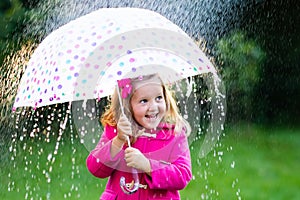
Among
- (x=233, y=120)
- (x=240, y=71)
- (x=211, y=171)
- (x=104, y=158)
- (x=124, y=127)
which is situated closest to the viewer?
(x=124, y=127)

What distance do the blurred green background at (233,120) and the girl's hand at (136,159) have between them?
7.28 feet

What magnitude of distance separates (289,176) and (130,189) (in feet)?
10.4

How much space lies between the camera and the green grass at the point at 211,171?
5.29 metres

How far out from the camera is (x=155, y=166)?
2.85 m

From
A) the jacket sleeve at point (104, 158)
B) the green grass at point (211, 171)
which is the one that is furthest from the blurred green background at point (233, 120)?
the jacket sleeve at point (104, 158)

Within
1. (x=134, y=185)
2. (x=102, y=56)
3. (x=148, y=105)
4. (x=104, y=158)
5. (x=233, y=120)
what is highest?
(x=233, y=120)

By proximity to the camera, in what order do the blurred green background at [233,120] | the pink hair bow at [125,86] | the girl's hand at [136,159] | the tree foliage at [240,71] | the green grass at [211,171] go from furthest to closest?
1. the tree foliage at [240,71]
2. the blurred green background at [233,120]
3. the green grass at [211,171]
4. the pink hair bow at [125,86]
5. the girl's hand at [136,159]

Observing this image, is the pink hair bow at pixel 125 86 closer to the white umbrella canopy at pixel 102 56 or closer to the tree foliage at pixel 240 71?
the white umbrella canopy at pixel 102 56

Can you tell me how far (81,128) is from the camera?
311 centimetres

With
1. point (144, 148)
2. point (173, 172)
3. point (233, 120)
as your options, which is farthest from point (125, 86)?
point (233, 120)

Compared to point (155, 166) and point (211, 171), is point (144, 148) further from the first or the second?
point (211, 171)

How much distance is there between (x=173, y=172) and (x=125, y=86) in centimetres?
36

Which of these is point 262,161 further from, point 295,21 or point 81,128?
point 81,128

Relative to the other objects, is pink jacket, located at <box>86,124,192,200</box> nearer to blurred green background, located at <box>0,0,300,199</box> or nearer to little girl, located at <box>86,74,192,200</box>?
little girl, located at <box>86,74,192,200</box>
